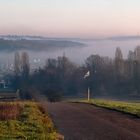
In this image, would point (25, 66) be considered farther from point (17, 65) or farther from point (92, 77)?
point (92, 77)

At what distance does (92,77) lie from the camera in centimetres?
12862

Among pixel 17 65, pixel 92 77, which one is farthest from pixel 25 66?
pixel 92 77

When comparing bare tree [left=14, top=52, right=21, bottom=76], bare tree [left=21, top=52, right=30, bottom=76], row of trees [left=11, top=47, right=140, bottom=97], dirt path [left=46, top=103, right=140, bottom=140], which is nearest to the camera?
dirt path [left=46, top=103, right=140, bottom=140]

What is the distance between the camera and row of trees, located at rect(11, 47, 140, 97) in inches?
4670

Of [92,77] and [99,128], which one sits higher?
[92,77]

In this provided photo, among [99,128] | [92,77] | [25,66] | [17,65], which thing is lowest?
[99,128]

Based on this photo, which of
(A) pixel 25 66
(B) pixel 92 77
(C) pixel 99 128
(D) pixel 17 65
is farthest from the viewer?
(D) pixel 17 65

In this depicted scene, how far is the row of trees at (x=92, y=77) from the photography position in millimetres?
118625

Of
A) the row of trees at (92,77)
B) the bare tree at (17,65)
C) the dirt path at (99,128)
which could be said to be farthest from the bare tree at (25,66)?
the dirt path at (99,128)

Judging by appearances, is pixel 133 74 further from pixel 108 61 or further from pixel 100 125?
pixel 100 125

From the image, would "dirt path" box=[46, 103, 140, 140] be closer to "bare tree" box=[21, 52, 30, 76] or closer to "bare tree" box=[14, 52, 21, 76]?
"bare tree" box=[21, 52, 30, 76]

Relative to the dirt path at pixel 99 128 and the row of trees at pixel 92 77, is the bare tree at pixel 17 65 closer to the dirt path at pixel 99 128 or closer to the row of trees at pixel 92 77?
the row of trees at pixel 92 77

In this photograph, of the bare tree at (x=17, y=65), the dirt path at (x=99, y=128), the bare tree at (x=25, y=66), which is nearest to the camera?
the dirt path at (x=99, y=128)

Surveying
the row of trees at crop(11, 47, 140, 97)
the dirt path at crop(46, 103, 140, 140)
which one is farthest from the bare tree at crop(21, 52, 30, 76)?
the dirt path at crop(46, 103, 140, 140)
